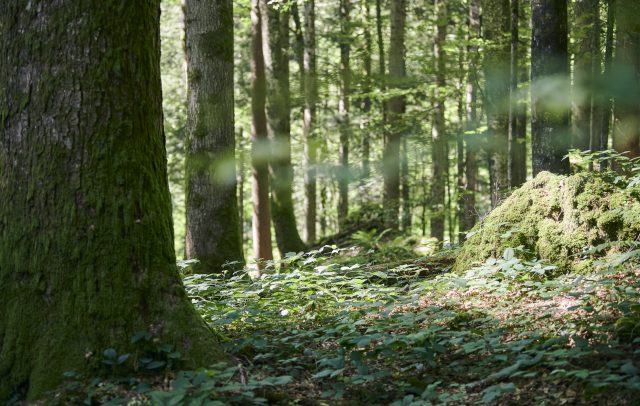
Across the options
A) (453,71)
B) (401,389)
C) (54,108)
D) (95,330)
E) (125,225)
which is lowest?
(401,389)

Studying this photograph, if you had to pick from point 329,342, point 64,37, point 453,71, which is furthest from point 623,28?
point 64,37

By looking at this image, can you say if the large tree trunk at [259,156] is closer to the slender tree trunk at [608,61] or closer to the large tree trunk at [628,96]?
the slender tree trunk at [608,61]

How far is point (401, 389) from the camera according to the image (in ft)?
12.6

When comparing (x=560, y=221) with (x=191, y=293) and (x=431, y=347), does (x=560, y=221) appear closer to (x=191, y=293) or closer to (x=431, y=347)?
(x=431, y=347)

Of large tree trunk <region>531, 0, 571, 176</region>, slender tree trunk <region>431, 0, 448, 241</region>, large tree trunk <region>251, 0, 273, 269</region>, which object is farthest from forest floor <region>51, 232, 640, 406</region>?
slender tree trunk <region>431, 0, 448, 241</region>

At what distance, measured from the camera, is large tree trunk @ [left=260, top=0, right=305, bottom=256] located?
1536cm

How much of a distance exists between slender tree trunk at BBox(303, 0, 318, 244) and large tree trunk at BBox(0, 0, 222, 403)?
12.3 m

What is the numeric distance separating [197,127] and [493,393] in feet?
22.7

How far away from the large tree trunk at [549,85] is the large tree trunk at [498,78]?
18.2 ft

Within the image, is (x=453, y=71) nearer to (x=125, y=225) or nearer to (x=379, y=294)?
(x=379, y=294)

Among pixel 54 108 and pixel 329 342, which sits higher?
pixel 54 108

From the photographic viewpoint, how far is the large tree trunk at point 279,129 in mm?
15359

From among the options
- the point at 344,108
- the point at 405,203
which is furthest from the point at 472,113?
the point at 344,108

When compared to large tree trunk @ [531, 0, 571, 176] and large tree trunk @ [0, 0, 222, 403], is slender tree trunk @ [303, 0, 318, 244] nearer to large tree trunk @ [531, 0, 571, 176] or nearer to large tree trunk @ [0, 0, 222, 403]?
large tree trunk @ [531, 0, 571, 176]
